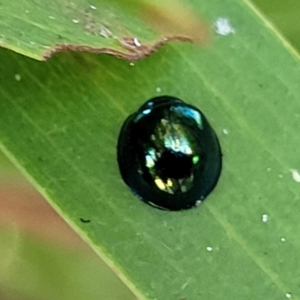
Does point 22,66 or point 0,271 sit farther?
point 0,271

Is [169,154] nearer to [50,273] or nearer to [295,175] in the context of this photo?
[295,175]

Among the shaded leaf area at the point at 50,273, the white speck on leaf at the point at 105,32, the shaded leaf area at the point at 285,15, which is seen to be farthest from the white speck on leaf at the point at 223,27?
the shaded leaf area at the point at 50,273

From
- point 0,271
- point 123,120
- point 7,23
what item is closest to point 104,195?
point 123,120

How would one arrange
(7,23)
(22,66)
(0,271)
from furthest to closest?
(0,271) → (22,66) → (7,23)

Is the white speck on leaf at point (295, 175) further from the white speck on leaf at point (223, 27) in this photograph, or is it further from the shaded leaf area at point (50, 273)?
the shaded leaf area at point (50, 273)

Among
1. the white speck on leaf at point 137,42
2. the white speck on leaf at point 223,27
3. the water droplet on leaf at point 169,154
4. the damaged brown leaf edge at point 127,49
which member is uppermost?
the white speck on leaf at point 223,27

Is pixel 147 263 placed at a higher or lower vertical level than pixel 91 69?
lower

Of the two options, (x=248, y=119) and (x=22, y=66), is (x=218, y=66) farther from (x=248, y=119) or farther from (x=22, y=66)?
(x=22, y=66)

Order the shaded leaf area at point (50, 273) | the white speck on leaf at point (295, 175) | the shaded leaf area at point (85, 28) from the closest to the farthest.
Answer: the shaded leaf area at point (85, 28)
the white speck on leaf at point (295, 175)
the shaded leaf area at point (50, 273)
